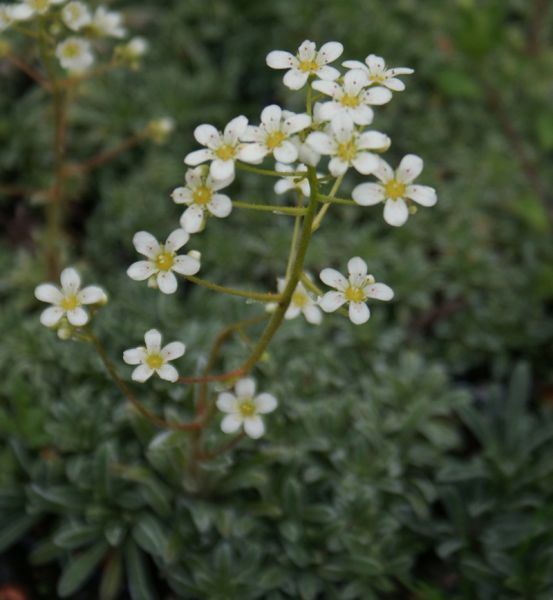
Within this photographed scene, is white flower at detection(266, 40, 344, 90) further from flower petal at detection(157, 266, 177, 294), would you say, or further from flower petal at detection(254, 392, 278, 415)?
flower petal at detection(254, 392, 278, 415)

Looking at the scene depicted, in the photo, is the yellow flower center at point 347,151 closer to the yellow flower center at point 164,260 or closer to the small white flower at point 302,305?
the yellow flower center at point 164,260

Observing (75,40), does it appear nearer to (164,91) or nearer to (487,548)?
(164,91)

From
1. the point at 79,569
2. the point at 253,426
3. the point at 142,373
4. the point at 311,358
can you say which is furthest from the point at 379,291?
the point at 79,569

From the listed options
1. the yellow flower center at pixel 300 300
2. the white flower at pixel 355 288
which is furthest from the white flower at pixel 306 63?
the yellow flower center at pixel 300 300

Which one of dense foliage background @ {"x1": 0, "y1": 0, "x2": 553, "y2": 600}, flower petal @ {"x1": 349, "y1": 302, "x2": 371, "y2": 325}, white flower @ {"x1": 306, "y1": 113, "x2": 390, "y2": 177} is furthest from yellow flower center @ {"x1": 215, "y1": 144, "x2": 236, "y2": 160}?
dense foliage background @ {"x1": 0, "y1": 0, "x2": 553, "y2": 600}

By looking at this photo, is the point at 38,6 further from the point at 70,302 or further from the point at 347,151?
the point at 347,151

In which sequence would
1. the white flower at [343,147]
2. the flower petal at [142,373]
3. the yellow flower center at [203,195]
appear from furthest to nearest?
1. the flower petal at [142,373]
2. the yellow flower center at [203,195]
3. the white flower at [343,147]

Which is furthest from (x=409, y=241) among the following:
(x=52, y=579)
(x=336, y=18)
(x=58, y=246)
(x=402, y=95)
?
(x=52, y=579)
